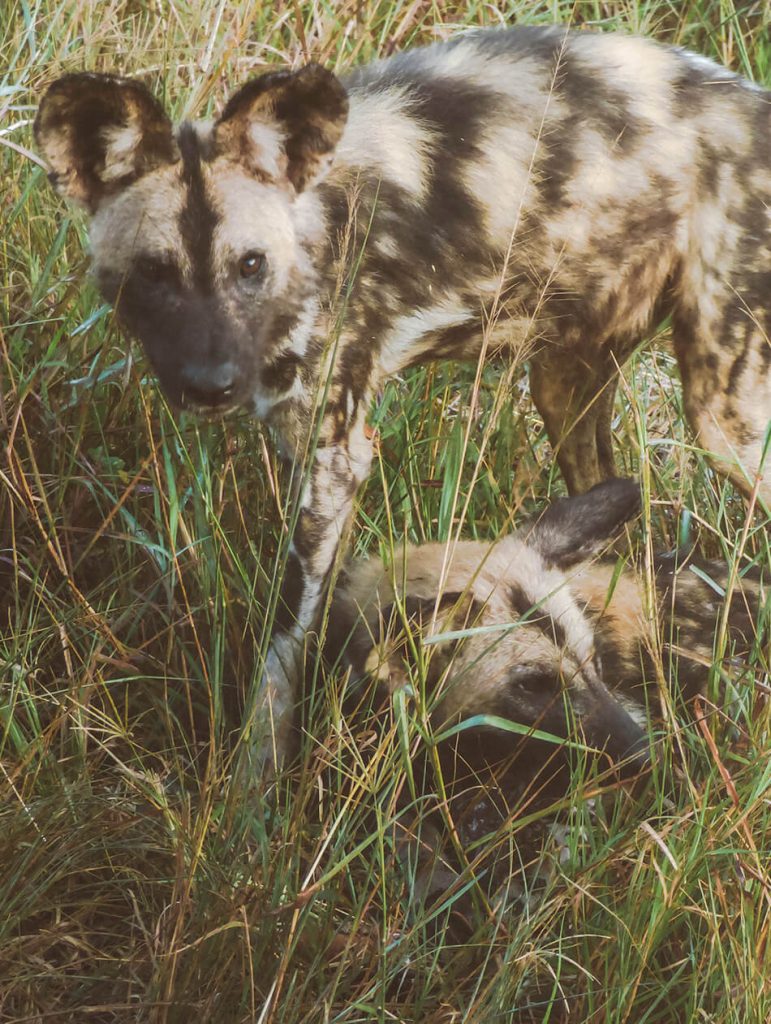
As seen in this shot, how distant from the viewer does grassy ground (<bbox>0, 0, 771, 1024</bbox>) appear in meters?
1.93

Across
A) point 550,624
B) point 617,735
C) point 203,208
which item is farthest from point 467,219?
point 617,735

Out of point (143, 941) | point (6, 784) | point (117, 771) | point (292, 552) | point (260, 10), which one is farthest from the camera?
point (260, 10)

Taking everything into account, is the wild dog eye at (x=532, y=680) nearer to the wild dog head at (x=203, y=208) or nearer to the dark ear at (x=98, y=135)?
the wild dog head at (x=203, y=208)

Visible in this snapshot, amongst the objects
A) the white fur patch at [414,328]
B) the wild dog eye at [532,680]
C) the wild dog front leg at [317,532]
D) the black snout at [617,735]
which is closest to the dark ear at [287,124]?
the white fur patch at [414,328]

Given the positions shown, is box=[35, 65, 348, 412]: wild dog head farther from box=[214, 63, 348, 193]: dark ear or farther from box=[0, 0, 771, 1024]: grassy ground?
box=[0, 0, 771, 1024]: grassy ground

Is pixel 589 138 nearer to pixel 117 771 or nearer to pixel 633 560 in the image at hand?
pixel 633 560

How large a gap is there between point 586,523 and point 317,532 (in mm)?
518

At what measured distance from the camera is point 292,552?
9.50 feet

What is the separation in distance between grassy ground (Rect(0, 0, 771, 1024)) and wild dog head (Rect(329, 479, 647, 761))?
12 centimetres

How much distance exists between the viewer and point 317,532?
A: 2.89m

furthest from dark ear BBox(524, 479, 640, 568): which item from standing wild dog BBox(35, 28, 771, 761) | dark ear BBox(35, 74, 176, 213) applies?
dark ear BBox(35, 74, 176, 213)

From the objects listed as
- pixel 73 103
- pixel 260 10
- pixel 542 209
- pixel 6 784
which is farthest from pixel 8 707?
pixel 260 10

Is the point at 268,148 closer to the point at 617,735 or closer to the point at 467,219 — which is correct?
the point at 467,219

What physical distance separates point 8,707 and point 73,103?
3.37 feet
